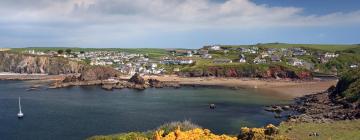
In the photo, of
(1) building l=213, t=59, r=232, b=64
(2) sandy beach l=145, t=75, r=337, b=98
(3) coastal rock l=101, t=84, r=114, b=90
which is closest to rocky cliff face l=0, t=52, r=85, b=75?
(2) sandy beach l=145, t=75, r=337, b=98

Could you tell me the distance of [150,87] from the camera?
148 m

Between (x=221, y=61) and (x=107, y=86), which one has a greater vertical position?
(x=221, y=61)

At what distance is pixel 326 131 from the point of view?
57.8 m

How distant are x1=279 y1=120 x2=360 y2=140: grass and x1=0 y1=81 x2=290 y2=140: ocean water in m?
11.6

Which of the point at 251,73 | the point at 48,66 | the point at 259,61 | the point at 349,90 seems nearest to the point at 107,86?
the point at 251,73

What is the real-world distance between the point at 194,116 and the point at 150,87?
61.2m

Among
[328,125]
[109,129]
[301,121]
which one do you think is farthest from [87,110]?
[328,125]

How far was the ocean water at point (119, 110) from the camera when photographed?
75.2m

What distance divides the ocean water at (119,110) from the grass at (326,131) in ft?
38.0

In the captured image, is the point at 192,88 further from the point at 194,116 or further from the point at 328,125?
the point at 328,125

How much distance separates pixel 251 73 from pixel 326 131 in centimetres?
11241

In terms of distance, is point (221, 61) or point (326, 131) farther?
point (221, 61)

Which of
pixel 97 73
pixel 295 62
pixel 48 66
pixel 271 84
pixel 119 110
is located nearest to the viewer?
pixel 119 110

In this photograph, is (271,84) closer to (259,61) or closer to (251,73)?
(251,73)
